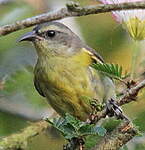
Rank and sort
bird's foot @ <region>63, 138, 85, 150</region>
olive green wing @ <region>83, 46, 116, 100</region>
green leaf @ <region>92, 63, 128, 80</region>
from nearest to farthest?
green leaf @ <region>92, 63, 128, 80</region>, bird's foot @ <region>63, 138, 85, 150</region>, olive green wing @ <region>83, 46, 116, 100</region>

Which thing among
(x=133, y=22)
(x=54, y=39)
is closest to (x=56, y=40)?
(x=54, y=39)

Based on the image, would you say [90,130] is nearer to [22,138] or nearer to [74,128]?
[74,128]

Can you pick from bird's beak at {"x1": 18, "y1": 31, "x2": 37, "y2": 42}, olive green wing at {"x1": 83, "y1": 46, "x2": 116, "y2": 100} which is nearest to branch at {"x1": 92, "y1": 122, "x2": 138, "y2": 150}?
olive green wing at {"x1": 83, "y1": 46, "x2": 116, "y2": 100}

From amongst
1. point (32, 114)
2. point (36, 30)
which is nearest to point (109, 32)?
point (36, 30)

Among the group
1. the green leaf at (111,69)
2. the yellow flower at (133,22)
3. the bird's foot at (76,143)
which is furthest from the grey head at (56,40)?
the green leaf at (111,69)

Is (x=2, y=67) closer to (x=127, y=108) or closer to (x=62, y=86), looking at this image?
(x=62, y=86)

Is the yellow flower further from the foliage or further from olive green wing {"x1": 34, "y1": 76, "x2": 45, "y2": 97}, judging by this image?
olive green wing {"x1": 34, "y1": 76, "x2": 45, "y2": 97}
